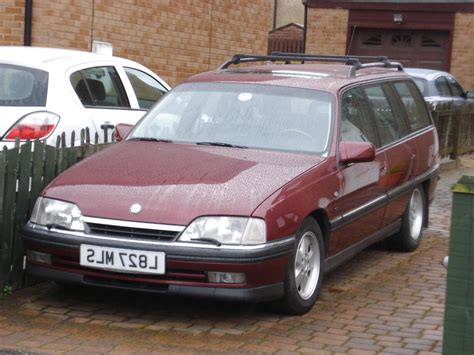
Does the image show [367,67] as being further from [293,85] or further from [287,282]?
[287,282]

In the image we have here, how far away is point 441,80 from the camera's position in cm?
1855

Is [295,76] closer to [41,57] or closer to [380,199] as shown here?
[380,199]

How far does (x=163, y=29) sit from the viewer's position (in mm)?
16812

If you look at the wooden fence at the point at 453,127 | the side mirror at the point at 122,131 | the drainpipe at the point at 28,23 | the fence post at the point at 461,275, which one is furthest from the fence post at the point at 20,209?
the wooden fence at the point at 453,127

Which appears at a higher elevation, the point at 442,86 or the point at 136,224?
the point at 442,86

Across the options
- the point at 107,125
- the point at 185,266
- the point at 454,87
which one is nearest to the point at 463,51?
the point at 454,87

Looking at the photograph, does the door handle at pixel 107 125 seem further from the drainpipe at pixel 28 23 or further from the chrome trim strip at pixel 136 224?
the drainpipe at pixel 28 23

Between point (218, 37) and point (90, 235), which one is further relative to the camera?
point (218, 37)

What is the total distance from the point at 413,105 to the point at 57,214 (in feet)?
13.9


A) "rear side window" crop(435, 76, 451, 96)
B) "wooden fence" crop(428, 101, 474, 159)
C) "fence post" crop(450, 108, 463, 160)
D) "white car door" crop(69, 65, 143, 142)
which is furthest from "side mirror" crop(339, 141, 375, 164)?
"rear side window" crop(435, 76, 451, 96)

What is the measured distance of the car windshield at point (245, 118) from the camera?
7.35m

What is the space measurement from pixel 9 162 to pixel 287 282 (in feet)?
6.69

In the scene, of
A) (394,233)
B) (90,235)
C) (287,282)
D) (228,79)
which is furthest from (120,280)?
(394,233)

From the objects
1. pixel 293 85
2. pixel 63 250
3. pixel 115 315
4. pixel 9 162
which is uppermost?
pixel 293 85
